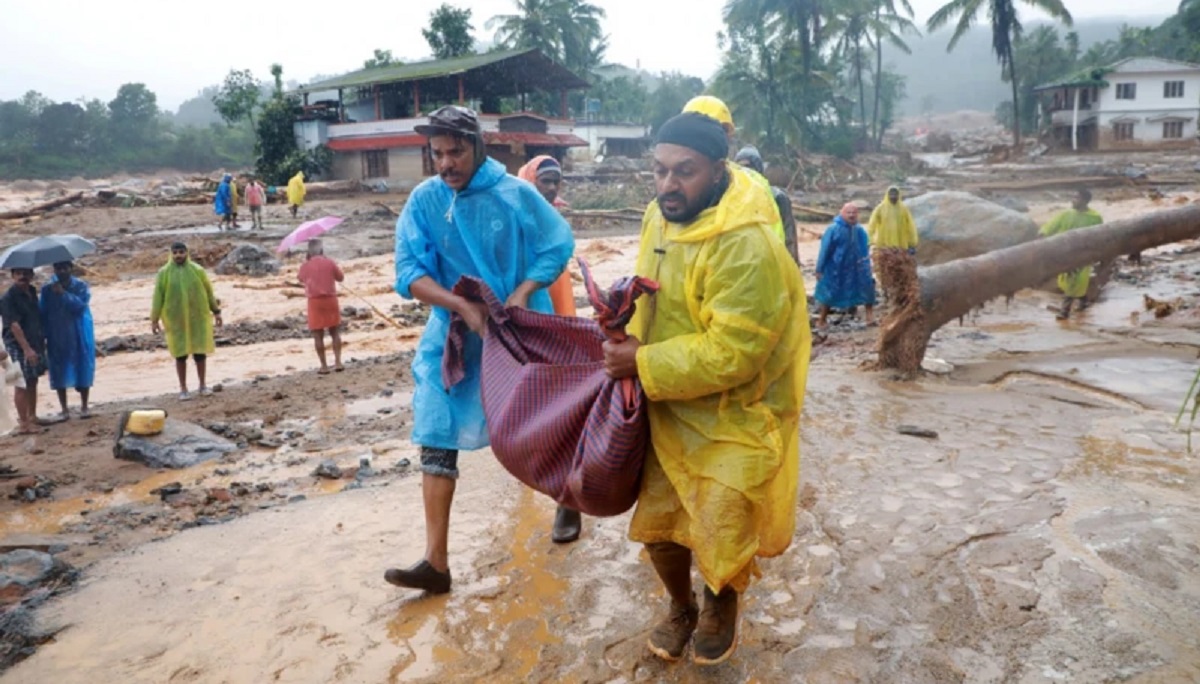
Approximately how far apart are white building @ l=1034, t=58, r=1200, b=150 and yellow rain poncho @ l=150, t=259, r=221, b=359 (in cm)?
4360

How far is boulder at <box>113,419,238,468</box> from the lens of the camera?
6.03 m

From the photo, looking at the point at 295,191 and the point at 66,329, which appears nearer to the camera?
the point at 66,329

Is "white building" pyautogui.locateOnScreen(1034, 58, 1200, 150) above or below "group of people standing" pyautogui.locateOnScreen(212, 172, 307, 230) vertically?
above

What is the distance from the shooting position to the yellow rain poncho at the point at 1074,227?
999 centimetres

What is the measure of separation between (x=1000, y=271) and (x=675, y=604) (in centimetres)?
624

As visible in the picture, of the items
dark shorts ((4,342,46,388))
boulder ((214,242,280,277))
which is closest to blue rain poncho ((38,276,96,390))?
dark shorts ((4,342,46,388))

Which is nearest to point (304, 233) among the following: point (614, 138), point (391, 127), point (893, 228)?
point (893, 228)

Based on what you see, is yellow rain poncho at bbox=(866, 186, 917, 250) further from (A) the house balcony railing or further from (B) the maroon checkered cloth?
(A) the house balcony railing

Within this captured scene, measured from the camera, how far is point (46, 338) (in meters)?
7.48

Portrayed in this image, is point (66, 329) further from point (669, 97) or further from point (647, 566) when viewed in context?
point (669, 97)

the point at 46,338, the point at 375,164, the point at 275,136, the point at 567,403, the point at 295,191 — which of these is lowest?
the point at 46,338

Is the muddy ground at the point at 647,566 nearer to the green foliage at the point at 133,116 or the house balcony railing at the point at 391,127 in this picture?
the house balcony railing at the point at 391,127

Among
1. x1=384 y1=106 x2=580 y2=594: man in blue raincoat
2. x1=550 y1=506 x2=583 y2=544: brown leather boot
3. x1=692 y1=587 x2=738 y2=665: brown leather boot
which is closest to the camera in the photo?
x1=692 y1=587 x2=738 y2=665: brown leather boot

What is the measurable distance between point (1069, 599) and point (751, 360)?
162cm
